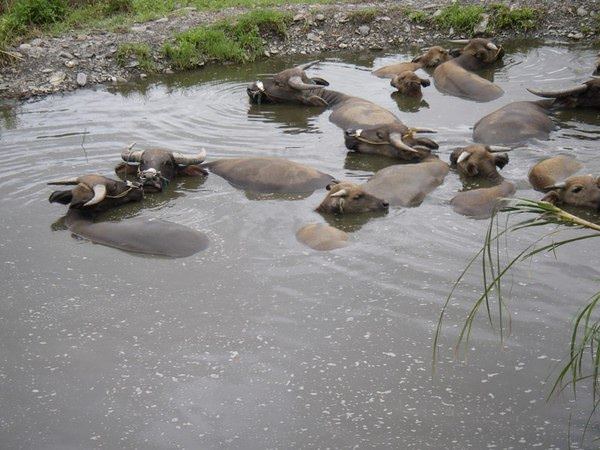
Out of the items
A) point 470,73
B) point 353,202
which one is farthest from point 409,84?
point 353,202

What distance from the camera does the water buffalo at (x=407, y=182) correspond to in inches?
337

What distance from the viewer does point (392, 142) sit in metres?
9.93

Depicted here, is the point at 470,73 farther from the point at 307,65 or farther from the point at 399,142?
the point at 399,142

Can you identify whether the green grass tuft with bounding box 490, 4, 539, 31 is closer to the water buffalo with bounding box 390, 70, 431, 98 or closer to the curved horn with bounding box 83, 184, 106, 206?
the water buffalo with bounding box 390, 70, 431, 98

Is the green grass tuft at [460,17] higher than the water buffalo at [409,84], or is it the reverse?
the green grass tuft at [460,17]

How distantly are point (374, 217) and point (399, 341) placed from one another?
223 cm

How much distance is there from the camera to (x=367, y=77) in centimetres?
1321

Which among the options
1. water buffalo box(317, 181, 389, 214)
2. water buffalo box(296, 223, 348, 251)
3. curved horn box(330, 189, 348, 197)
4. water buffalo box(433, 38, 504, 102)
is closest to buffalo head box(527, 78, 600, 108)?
water buffalo box(433, 38, 504, 102)

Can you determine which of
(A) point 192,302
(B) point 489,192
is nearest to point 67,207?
(A) point 192,302

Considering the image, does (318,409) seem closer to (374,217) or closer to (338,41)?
(374,217)

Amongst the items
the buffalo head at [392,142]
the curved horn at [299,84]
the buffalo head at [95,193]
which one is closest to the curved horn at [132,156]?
the buffalo head at [95,193]

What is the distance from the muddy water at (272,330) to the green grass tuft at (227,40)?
14.0 feet

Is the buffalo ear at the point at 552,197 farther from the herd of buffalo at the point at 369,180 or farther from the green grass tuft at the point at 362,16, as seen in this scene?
the green grass tuft at the point at 362,16

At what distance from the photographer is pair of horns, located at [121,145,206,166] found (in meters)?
9.70
